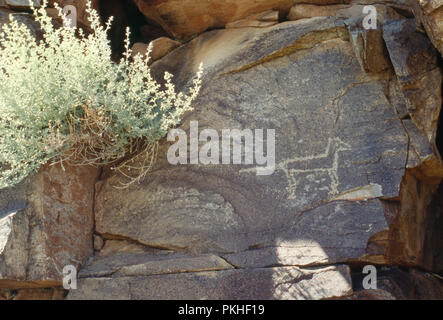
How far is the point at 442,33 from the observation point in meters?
3.15

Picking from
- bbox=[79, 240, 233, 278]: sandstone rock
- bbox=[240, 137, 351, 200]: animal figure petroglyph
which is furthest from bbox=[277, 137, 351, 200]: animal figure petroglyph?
bbox=[79, 240, 233, 278]: sandstone rock

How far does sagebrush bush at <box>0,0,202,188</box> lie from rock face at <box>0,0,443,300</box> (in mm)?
156

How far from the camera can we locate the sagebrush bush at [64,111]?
3340mm

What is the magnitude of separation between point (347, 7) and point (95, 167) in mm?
2083

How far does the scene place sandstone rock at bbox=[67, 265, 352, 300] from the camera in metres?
3.08

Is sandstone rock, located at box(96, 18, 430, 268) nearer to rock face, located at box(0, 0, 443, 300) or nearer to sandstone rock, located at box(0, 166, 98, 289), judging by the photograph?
rock face, located at box(0, 0, 443, 300)

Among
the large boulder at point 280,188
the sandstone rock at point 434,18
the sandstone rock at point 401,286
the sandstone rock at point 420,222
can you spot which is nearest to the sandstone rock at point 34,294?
the large boulder at point 280,188

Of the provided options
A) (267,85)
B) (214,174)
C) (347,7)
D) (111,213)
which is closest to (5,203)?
(111,213)

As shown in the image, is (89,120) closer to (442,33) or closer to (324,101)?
(324,101)

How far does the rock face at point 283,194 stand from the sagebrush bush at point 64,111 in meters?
0.16

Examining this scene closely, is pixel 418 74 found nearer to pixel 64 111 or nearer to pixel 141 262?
pixel 141 262

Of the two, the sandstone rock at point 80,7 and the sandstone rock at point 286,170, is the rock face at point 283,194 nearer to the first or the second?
the sandstone rock at point 286,170

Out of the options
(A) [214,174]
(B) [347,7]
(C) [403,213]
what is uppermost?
(B) [347,7]

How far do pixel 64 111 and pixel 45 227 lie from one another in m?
0.70
